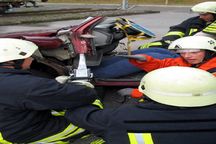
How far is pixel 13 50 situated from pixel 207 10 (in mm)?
3301

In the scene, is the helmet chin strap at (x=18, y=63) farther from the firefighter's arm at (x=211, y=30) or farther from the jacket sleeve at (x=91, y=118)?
the firefighter's arm at (x=211, y=30)

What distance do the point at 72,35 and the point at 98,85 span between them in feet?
1.78

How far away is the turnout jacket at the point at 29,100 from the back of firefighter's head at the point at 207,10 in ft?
10.3

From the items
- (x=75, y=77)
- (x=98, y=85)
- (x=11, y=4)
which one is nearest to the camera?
(x=75, y=77)

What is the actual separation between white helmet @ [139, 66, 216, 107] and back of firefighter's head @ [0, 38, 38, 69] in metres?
1.04

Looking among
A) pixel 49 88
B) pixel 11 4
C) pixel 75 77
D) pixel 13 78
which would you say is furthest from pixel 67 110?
pixel 11 4

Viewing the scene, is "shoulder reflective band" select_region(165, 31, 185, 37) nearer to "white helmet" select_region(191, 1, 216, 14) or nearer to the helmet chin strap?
"white helmet" select_region(191, 1, 216, 14)

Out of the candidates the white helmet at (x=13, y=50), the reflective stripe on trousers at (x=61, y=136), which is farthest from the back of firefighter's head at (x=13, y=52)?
the reflective stripe on trousers at (x=61, y=136)

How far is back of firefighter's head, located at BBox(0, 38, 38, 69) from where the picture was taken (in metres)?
2.80

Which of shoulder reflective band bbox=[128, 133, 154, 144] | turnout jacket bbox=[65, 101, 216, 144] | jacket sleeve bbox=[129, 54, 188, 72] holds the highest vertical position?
turnout jacket bbox=[65, 101, 216, 144]

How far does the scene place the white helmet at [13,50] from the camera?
110 inches

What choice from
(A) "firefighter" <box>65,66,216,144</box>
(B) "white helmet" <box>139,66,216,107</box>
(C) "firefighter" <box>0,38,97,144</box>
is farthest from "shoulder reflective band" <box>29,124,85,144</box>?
(B) "white helmet" <box>139,66,216,107</box>

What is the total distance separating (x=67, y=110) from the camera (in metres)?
2.59

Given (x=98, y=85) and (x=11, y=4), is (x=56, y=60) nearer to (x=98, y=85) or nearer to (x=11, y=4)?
(x=98, y=85)
